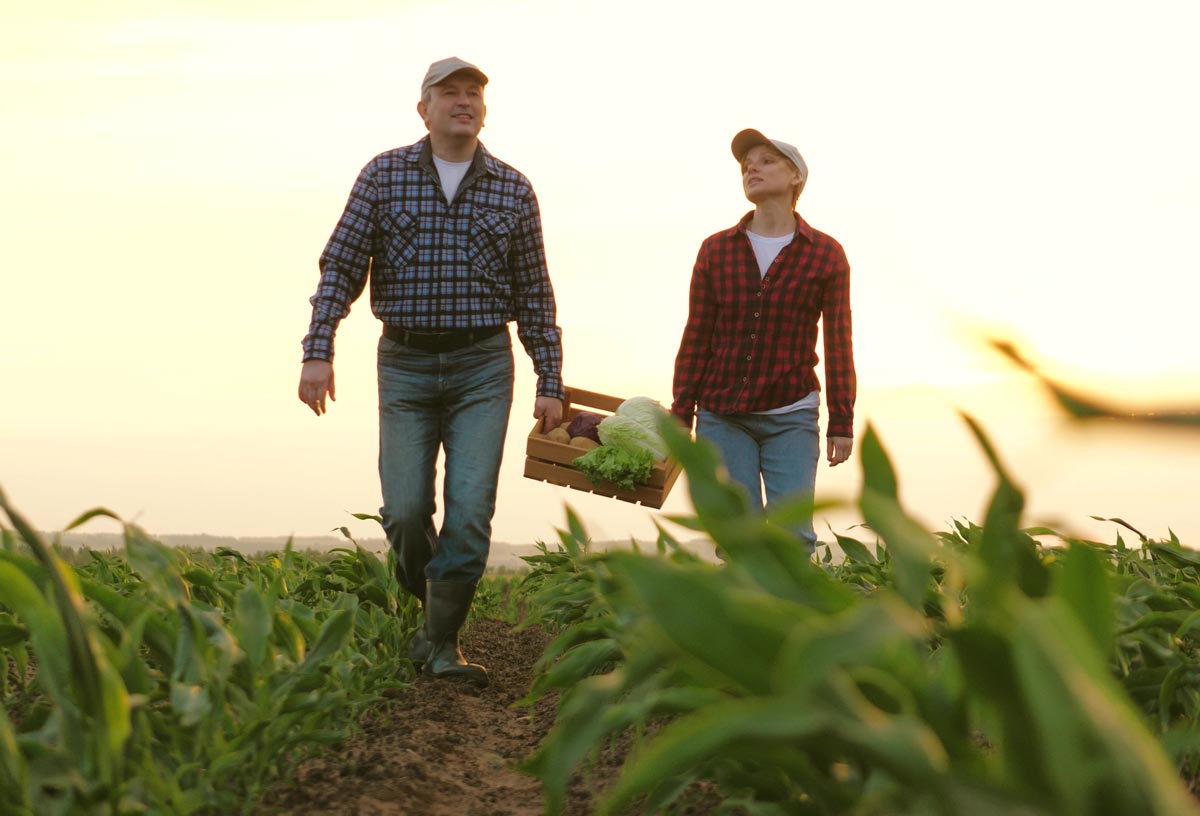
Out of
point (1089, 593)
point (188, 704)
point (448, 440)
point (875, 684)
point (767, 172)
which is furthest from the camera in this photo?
point (767, 172)

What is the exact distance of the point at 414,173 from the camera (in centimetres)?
510

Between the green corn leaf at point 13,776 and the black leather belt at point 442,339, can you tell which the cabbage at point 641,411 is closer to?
the black leather belt at point 442,339

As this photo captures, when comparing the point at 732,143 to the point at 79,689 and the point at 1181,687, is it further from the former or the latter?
the point at 79,689

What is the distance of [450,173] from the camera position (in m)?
5.14

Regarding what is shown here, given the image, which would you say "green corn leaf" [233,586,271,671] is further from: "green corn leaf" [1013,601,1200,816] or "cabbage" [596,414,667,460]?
"cabbage" [596,414,667,460]

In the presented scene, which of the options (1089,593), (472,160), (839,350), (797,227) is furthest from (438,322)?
(1089,593)

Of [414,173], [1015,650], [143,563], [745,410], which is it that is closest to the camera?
[1015,650]

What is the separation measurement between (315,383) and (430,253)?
2.28ft

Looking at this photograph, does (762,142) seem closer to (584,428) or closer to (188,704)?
(584,428)

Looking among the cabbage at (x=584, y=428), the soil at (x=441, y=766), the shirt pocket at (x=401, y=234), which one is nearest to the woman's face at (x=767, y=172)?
the shirt pocket at (x=401, y=234)

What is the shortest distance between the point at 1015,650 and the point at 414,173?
400cm

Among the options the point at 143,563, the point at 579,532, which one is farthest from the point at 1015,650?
the point at 579,532

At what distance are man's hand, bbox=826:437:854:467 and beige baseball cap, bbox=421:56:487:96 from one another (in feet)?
7.43

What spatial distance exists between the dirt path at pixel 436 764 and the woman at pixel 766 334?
1.46 m
